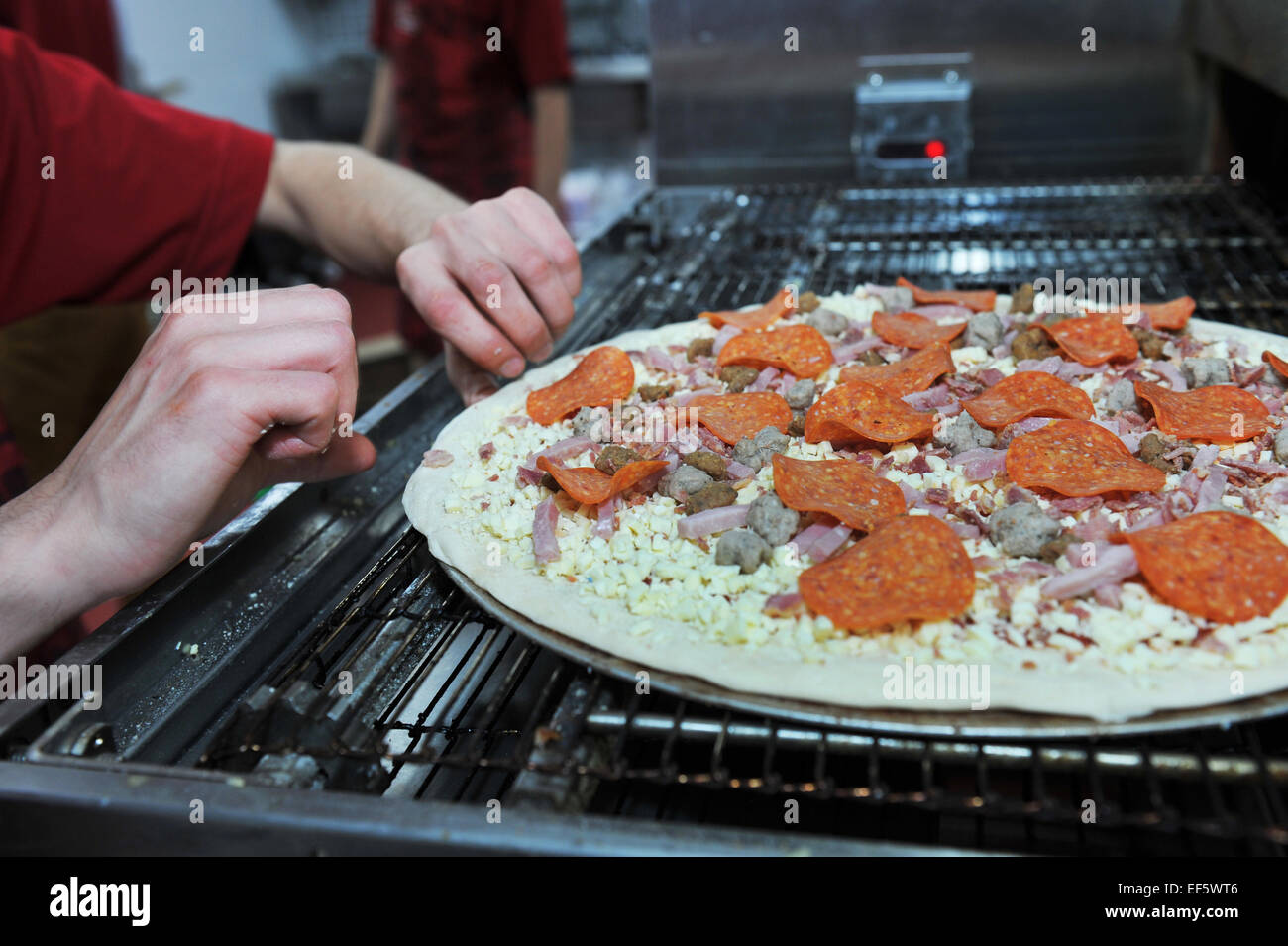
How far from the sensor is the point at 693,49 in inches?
121

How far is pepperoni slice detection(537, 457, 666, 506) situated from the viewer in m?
1.39

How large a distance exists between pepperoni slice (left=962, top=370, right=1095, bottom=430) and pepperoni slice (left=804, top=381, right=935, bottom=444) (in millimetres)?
94

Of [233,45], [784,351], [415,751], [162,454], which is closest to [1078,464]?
[784,351]

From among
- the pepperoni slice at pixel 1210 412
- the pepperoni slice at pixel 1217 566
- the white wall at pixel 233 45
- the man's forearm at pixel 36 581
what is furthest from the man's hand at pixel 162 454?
the white wall at pixel 233 45

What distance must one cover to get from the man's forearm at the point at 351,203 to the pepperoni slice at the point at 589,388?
18.8 inches

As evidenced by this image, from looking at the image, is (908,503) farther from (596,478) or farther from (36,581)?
(36,581)

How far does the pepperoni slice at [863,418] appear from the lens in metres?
1.50

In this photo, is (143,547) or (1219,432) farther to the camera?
(1219,432)

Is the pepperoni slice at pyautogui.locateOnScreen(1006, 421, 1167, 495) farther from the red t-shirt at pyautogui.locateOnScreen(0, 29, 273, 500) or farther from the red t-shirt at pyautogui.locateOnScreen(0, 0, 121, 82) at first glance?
the red t-shirt at pyautogui.locateOnScreen(0, 0, 121, 82)
